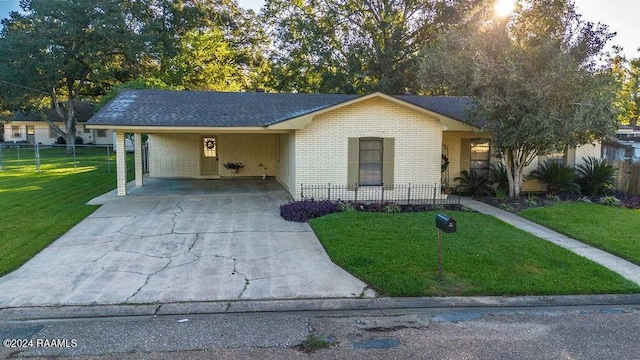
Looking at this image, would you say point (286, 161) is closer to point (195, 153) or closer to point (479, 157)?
point (195, 153)

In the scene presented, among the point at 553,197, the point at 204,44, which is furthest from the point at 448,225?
the point at 204,44

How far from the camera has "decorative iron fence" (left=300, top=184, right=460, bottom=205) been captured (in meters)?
13.5

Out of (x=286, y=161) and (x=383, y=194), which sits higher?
(x=286, y=161)

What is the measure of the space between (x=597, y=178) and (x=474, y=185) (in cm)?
425

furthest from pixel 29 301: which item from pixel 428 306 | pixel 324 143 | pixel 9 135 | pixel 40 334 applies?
pixel 9 135

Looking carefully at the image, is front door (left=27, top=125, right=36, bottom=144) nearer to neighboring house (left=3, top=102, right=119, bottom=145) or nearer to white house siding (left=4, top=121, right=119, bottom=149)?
neighboring house (left=3, top=102, right=119, bottom=145)

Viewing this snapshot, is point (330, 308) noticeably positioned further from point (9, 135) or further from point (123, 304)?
point (9, 135)

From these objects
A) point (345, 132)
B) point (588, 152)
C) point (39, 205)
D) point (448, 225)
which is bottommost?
point (39, 205)

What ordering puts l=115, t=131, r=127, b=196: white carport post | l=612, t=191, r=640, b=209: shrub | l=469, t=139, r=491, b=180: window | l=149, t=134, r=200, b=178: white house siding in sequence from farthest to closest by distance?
l=149, t=134, r=200, b=178: white house siding
l=469, t=139, r=491, b=180: window
l=115, t=131, r=127, b=196: white carport post
l=612, t=191, r=640, b=209: shrub

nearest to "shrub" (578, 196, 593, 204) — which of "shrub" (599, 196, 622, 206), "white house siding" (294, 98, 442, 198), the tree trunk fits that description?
"shrub" (599, 196, 622, 206)

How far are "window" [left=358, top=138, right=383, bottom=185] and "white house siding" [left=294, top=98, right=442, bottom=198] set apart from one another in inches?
13.7

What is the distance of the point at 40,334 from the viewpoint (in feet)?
16.2

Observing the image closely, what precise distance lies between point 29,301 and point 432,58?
11479 mm

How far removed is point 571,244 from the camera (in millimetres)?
8867
